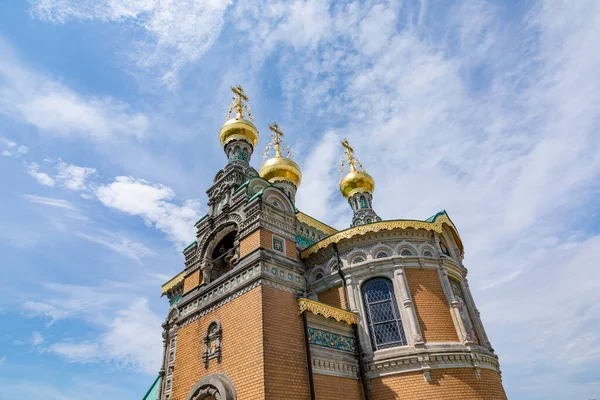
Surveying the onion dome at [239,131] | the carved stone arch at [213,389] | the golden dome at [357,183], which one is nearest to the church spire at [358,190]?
the golden dome at [357,183]

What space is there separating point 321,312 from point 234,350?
2399mm

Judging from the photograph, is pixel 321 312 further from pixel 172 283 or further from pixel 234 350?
pixel 172 283

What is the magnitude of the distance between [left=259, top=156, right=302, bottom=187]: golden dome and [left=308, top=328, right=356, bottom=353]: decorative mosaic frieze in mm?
11250

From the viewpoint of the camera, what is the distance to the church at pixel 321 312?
9164 millimetres

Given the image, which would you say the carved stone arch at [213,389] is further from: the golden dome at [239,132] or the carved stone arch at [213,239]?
the golden dome at [239,132]

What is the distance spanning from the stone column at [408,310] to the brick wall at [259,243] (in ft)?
10.3

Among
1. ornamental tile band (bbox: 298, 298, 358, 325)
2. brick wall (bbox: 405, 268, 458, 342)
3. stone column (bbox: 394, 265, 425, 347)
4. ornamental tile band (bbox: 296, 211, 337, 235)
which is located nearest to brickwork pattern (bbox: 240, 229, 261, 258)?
ornamental tile band (bbox: 298, 298, 358, 325)

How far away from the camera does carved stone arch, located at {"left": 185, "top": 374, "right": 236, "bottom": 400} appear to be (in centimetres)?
878

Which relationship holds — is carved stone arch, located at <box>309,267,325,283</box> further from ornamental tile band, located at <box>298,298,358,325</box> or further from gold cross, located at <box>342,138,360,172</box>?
gold cross, located at <box>342,138,360,172</box>

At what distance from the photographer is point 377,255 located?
12.1 meters

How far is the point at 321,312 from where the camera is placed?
33.5 feet

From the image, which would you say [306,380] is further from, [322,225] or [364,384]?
[322,225]

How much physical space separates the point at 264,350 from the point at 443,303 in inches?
226

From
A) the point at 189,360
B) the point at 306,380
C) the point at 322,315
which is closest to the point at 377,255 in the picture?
the point at 322,315
